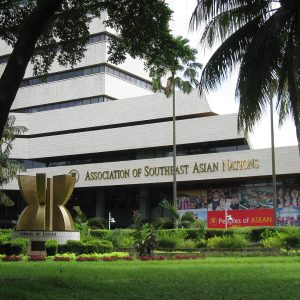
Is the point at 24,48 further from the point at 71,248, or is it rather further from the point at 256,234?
the point at 256,234

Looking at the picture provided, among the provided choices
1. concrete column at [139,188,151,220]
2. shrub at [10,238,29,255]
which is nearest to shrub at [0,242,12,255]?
shrub at [10,238,29,255]

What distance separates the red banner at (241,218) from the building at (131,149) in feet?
7.93

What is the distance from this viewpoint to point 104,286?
10.2 m

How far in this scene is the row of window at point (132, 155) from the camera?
4722 cm

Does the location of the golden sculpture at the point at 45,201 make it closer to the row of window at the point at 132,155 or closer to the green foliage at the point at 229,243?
the green foliage at the point at 229,243

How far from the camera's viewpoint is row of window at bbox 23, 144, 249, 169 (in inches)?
1859

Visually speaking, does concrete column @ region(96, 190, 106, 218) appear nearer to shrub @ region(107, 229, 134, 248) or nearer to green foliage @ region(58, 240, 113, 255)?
shrub @ region(107, 229, 134, 248)

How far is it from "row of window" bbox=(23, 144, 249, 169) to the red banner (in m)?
6.35

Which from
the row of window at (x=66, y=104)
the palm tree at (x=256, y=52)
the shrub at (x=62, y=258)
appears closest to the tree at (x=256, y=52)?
the palm tree at (x=256, y=52)

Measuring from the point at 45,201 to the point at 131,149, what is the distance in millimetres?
25888

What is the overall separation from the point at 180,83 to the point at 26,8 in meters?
27.0

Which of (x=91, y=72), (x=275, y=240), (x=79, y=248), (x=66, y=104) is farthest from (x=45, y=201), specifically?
(x=66, y=104)

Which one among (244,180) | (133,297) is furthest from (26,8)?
(244,180)

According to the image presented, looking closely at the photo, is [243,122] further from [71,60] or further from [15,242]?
[15,242]
